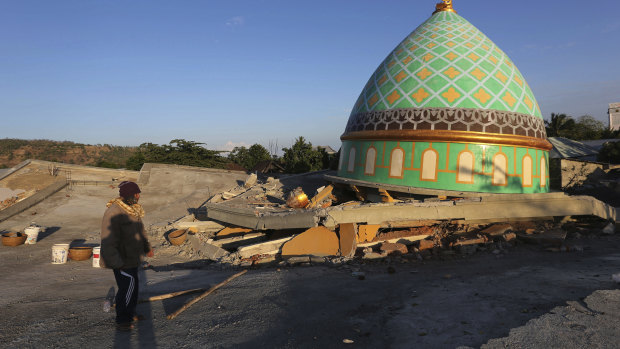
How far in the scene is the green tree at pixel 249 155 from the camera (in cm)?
3341

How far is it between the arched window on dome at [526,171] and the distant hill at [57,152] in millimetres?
51026

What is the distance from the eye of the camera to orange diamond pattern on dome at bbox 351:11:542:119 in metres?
10.2

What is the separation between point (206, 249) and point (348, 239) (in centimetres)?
360

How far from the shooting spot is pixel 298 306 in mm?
4660

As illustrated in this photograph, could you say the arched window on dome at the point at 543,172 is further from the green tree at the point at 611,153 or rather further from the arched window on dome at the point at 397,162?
the green tree at the point at 611,153

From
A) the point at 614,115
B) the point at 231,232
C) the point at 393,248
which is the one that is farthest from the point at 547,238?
the point at 614,115

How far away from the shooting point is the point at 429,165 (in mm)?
9898

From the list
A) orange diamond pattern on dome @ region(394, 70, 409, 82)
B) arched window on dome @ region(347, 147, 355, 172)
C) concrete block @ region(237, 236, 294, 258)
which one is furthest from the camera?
arched window on dome @ region(347, 147, 355, 172)

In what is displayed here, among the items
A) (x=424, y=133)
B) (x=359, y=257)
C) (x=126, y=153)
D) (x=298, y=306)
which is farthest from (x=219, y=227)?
(x=126, y=153)

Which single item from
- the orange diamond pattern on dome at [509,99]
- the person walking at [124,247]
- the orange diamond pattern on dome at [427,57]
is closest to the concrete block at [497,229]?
the orange diamond pattern on dome at [509,99]

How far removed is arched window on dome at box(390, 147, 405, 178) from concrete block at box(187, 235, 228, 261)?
192 inches

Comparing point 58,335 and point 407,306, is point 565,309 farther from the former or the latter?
point 58,335

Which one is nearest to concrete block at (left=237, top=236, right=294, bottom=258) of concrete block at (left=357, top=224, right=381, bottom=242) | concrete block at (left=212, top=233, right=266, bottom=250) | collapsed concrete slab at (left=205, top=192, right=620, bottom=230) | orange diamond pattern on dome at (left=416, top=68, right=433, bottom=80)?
collapsed concrete slab at (left=205, top=192, right=620, bottom=230)

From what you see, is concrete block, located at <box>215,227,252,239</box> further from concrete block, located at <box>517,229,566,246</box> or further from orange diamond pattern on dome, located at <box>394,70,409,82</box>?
concrete block, located at <box>517,229,566,246</box>
